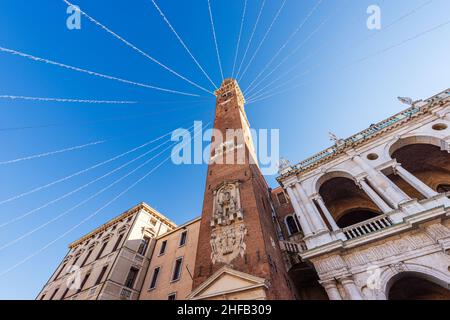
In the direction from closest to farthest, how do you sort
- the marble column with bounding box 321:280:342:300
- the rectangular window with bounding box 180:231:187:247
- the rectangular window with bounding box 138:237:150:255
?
the marble column with bounding box 321:280:342:300 → the rectangular window with bounding box 180:231:187:247 → the rectangular window with bounding box 138:237:150:255

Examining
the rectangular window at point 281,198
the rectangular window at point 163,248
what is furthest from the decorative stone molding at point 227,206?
the rectangular window at point 163,248

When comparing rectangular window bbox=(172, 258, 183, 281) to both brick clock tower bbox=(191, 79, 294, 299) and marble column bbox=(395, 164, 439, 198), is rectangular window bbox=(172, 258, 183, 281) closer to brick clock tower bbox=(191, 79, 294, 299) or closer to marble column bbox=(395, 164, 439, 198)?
brick clock tower bbox=(191, 79, 294, 299)

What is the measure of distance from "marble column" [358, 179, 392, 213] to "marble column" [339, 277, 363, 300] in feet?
15.0

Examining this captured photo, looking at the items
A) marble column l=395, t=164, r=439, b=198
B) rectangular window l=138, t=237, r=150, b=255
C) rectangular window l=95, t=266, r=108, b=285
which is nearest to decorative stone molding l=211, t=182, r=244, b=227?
marble column l=395, t=164, r=439, b=198

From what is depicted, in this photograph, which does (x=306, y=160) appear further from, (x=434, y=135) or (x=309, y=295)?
(x=309, y=295)

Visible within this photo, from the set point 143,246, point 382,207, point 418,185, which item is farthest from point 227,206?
point 143,246

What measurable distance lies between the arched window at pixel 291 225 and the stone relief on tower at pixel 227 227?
5792mm

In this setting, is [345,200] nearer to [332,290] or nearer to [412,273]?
[412,273]

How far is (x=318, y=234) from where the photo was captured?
1297cm

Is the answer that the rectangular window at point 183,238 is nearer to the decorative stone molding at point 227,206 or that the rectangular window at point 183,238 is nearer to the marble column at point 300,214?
the decorative stone molding at point 227,206

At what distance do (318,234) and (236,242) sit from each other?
496 cm

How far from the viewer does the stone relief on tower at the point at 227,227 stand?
487 inches

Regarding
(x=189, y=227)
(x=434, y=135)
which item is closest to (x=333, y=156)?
(x=434, y=135)

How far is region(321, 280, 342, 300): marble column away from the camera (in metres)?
10.6
